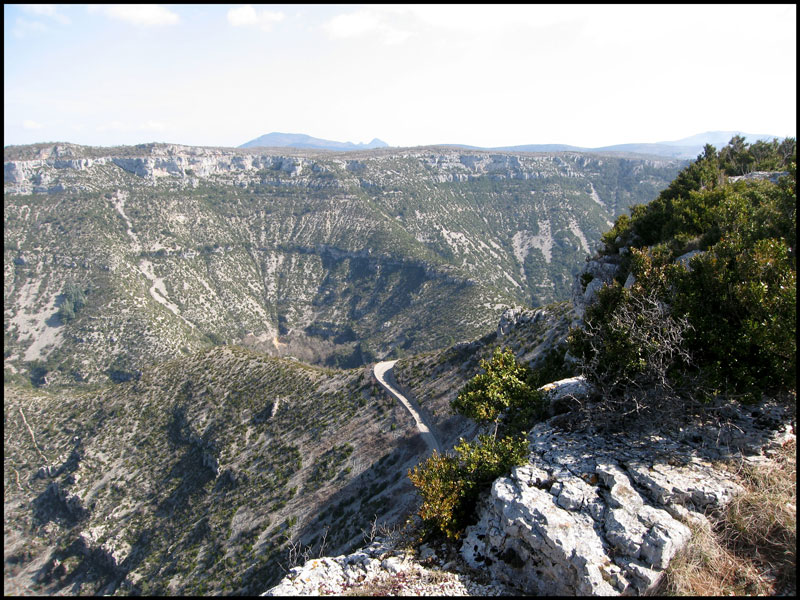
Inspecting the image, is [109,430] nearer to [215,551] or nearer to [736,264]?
[215,551]

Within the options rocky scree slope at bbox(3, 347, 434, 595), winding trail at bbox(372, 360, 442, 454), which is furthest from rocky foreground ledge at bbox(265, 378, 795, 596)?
winding trail at bbox(372, 360, 442, 454)

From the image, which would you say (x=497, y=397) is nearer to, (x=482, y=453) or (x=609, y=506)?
(x=482, y=453)

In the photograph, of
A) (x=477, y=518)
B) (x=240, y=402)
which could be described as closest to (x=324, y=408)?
(x=240, y=402)

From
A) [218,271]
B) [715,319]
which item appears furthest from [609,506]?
[218,271]

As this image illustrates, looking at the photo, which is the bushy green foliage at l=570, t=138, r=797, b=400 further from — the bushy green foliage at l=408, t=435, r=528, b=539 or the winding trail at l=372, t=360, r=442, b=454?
the winding trail at l=372, t=360, r=442, b=454

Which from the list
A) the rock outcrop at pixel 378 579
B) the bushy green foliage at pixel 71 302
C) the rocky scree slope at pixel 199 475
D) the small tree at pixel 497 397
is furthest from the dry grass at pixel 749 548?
the bushy green foliage at pixel 71 302

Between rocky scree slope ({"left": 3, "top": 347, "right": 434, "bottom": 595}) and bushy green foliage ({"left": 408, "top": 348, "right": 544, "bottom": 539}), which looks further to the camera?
rocky scree slope ({"left": 3, "top": 347, "right": 434, "bottom": 595})
